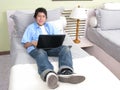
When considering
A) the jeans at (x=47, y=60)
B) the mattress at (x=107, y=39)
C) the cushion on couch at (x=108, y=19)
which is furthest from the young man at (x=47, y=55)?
the cushion on couch at (x=108, y=19)

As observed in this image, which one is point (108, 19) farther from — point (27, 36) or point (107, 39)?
point (27, 36)

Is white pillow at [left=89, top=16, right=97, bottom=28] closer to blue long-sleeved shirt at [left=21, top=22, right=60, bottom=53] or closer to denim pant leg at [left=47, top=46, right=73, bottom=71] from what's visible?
blue long-sleeved shirt at [left=21, top=22, right=60, bottom=53]

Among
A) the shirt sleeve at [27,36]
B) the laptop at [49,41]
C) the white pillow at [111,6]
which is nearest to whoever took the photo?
the laptop at [49,41]

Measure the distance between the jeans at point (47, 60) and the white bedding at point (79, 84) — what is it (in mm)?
60

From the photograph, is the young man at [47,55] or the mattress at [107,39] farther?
the mattress at [107,39]

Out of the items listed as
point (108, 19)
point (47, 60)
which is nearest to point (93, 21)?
point (108, 19)

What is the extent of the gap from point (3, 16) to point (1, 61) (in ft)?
2.22

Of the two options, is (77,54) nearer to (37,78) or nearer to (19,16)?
(37,78)

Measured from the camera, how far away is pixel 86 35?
3.25 metres

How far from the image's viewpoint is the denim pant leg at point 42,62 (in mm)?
1610

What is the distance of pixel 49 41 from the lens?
2053 millimetres

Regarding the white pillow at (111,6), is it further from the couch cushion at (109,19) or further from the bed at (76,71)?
the bed at (76,71)

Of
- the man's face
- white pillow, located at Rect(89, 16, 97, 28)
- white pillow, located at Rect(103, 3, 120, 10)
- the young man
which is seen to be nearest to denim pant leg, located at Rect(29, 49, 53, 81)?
the young man

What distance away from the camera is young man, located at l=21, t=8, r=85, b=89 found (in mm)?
1512
